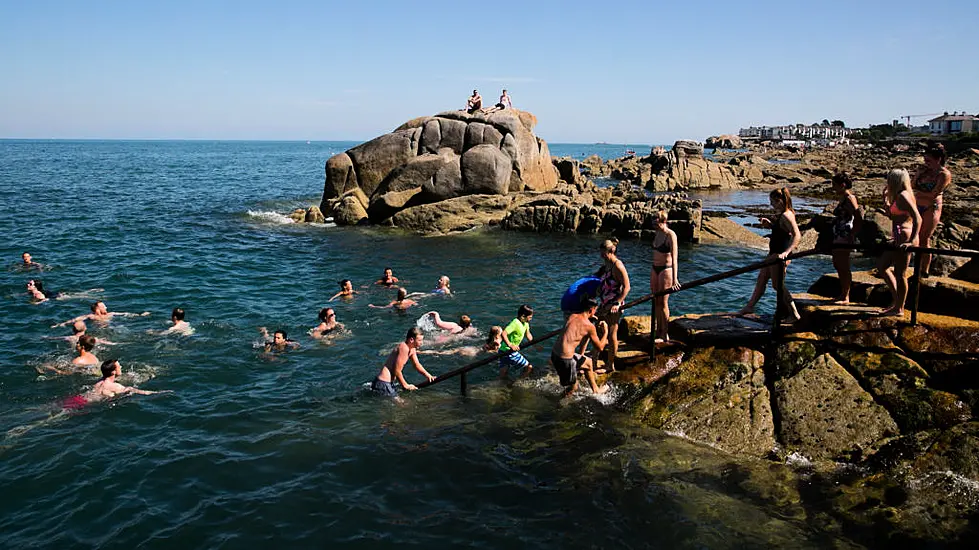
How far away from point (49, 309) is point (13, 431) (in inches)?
354

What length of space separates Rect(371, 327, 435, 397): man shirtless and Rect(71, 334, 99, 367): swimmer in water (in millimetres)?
6602

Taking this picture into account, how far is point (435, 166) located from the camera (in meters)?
33.6

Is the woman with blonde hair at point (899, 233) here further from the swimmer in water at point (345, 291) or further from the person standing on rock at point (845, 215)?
the swimmer in water at point (345, 291)

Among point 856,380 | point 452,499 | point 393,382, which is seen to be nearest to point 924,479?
point 856,380

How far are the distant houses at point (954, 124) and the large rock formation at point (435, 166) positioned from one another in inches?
4601

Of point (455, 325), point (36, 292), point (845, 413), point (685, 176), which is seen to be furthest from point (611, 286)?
point (685, 176)

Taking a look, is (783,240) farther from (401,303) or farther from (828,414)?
(401,303)

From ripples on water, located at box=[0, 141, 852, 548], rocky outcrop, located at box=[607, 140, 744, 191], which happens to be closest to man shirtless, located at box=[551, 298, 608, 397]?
ripples on water, located at box=[0, 141, 852, 548]

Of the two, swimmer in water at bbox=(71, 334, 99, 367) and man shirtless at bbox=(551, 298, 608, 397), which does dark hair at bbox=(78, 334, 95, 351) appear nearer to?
swimmer in water at bbox=(71, 334, 99, 367)

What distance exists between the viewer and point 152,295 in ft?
66.0

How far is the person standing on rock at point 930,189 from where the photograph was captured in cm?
962

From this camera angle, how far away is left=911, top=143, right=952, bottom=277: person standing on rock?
9.62m

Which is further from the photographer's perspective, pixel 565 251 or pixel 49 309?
pixel 565 251

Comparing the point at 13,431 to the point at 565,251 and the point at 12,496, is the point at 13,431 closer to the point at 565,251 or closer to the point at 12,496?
the point at 12,496
